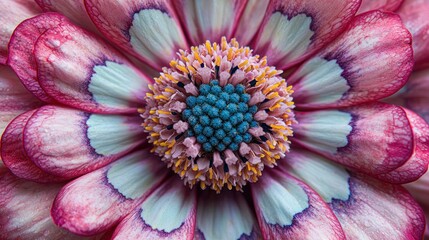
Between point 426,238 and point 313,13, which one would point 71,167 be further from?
point 426,238

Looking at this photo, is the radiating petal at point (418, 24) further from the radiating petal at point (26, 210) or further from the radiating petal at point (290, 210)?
the radiating petal at point (26, 210)

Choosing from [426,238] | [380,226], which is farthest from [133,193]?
[426,238]

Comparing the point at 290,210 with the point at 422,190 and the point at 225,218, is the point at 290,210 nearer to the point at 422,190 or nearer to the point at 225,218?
the point at 225,218

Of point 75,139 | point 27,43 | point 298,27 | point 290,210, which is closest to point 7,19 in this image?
point 27,43

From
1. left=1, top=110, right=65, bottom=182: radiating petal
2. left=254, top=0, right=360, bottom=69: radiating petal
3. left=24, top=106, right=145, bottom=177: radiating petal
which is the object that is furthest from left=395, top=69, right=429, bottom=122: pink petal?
left=1, top=110, right=65, bottom=182: radiating petal

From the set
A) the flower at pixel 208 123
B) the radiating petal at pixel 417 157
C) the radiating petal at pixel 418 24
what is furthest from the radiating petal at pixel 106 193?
the radiating petal at pixel 418 24
